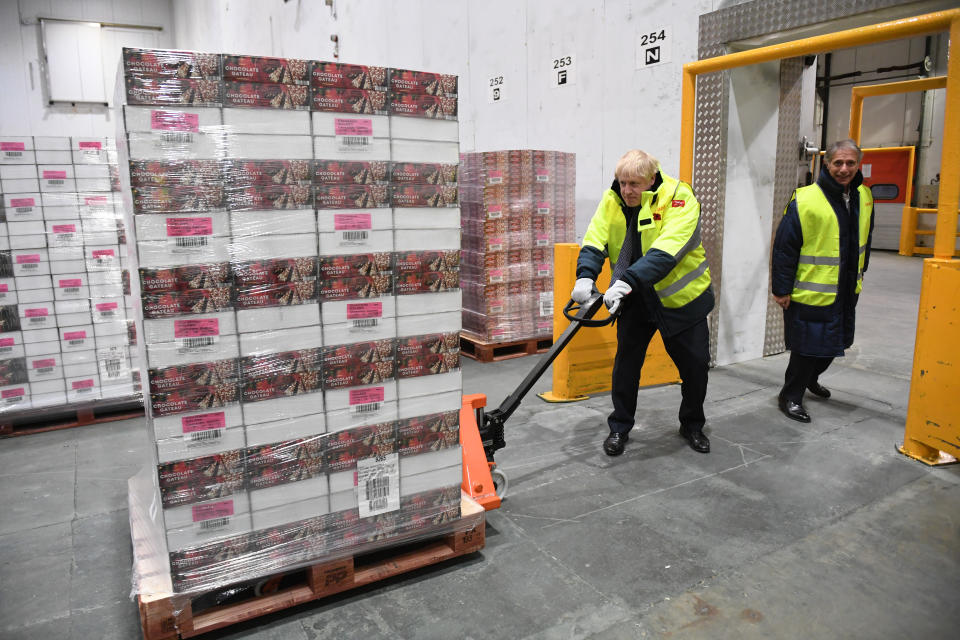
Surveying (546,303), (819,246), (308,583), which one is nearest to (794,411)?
(819,246)

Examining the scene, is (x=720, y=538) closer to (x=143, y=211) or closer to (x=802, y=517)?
(x=802, y=517)

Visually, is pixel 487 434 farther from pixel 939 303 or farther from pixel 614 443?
pixel 939 303

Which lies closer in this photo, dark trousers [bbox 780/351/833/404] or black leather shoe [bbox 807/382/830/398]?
dark trousers [bbox 780/351/833/404]

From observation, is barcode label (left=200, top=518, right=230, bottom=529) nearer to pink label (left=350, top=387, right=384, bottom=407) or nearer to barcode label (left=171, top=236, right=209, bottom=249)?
pink label (left=350, top=387, right=384, bottom=407)

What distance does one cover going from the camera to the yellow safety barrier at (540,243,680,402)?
5434 mm

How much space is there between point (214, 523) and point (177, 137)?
4.90 ft

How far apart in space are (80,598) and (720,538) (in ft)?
10.0

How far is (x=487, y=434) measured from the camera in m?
3.68

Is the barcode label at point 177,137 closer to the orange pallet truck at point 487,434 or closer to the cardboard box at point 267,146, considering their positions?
the cardboard box at point 267,146

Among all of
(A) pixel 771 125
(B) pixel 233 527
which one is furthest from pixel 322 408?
(A) pixel 771 125

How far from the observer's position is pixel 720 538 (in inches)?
133

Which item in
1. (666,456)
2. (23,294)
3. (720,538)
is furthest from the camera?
(23,294)

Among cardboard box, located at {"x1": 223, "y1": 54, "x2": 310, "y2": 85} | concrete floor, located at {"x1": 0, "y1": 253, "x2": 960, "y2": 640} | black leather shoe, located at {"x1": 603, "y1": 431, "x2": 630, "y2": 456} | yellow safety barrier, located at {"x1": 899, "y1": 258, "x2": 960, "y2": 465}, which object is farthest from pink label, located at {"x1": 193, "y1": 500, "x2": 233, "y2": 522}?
yellow safety barrier, located at {"x1": 899, "y1": 258, "x2": 960, "y2": 465}

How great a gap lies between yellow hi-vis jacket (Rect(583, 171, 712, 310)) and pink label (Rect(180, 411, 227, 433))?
237cm
